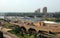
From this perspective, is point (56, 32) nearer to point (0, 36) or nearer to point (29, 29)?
point (29, 29)

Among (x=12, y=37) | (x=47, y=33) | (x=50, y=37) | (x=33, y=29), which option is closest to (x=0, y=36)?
(x=12, y=37)

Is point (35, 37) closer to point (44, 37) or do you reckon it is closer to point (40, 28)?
point (44, 37)

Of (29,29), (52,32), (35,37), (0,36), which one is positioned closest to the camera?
(0,36)

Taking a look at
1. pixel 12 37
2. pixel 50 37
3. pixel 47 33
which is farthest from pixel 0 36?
pixel 47 33

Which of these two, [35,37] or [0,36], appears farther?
[35,37]

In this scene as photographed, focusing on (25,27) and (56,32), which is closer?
(56,32)

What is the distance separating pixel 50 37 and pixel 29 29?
6079 mm

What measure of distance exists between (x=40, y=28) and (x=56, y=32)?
2326 mm

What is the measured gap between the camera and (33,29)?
24.1m

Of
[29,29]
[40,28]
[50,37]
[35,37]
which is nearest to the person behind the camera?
[35,37]

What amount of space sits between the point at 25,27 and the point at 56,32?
573 cm

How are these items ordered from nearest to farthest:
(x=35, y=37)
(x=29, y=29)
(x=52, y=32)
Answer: (x=35, y=37), (x=52, y=32), (x=29, y=29)

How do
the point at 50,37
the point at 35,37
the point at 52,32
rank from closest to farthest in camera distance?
the point at 35,37, the point at 50,37, the point at 52,32

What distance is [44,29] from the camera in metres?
22.3
